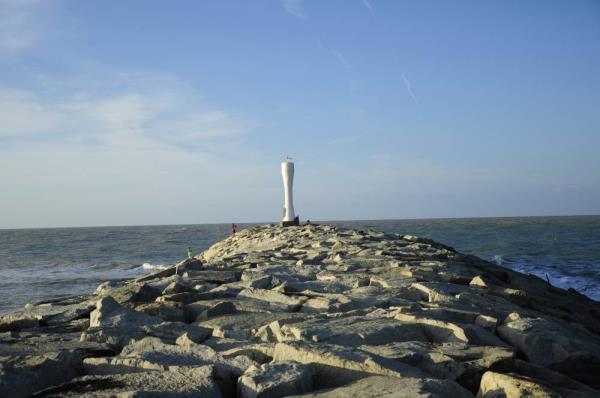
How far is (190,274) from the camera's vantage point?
5348 mm

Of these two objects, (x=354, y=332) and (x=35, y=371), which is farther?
(x=354, y=332)

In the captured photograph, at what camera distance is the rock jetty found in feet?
6.76

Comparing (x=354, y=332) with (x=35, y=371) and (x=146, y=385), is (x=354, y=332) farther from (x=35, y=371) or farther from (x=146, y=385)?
(x=35, y=371)

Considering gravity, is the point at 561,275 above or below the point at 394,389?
below

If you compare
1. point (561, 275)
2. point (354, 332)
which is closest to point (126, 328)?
point (354, 332)

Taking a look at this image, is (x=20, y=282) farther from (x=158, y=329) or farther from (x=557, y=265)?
(x=557, y=265)

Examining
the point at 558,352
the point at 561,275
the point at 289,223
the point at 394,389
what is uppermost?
the point at 289,223

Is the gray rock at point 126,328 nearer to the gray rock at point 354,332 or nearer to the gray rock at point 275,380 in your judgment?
the gray rock at point 354,332

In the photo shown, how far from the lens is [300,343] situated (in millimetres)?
2436

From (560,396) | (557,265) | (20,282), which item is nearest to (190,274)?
(560,396)

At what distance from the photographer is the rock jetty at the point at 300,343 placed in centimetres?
206

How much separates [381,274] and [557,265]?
1396 cm

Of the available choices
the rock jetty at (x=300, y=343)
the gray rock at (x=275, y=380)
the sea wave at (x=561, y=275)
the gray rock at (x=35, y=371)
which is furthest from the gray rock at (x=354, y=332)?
the sea wave at (x=561, y=275)

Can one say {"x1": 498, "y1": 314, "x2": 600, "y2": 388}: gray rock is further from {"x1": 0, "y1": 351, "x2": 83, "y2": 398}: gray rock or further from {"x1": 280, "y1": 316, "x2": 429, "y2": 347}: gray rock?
{"x1": 0, "y1": 351, "x2": 83, "y2": 398}: gray rock
